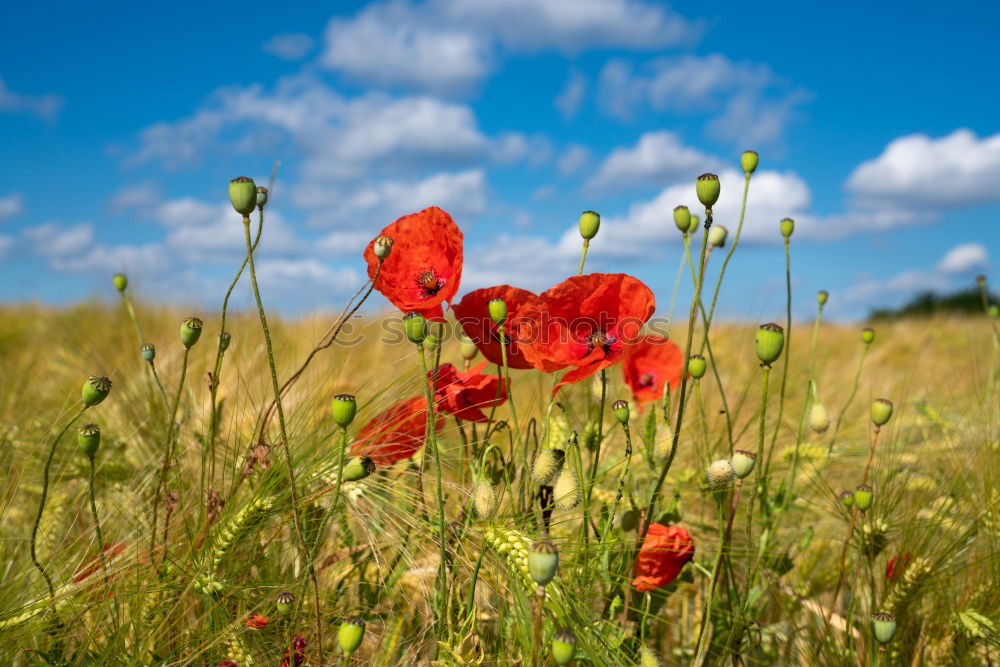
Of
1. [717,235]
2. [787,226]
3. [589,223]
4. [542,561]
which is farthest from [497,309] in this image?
[787,226]

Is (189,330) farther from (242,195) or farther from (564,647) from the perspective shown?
(564,647)

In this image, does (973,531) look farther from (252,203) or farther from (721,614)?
(252,203)

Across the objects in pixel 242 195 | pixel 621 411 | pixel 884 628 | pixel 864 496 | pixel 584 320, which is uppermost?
pixel 242 195

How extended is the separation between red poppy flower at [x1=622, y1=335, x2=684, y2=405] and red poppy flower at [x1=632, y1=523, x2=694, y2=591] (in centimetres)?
47

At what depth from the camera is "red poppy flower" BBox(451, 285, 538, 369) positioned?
1071 mm

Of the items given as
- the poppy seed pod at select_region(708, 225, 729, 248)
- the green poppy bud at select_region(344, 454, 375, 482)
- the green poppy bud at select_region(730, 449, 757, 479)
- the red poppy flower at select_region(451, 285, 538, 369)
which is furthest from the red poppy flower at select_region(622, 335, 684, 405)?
the green poppy bud at select_region(344, 454, 375, 482)

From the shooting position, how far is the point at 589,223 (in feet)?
3.49

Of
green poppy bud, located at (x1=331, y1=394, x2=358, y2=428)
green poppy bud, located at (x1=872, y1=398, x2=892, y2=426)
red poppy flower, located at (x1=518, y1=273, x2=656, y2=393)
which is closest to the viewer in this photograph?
green poppy bud, located at (x1=331, y1=394, x2=358, y2=428)

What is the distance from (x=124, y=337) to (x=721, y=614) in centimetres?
409

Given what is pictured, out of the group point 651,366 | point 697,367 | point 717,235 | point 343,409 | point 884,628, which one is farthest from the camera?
point 651,366

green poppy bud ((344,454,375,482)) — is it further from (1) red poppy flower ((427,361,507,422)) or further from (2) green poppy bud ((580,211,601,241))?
(2) green poppy bud ((580,211,601,241))

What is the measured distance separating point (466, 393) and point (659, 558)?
34cm

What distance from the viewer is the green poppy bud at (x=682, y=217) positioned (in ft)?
3.48

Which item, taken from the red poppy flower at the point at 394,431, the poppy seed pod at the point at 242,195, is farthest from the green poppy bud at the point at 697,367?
the poppy seed pod at the point at 242,195
